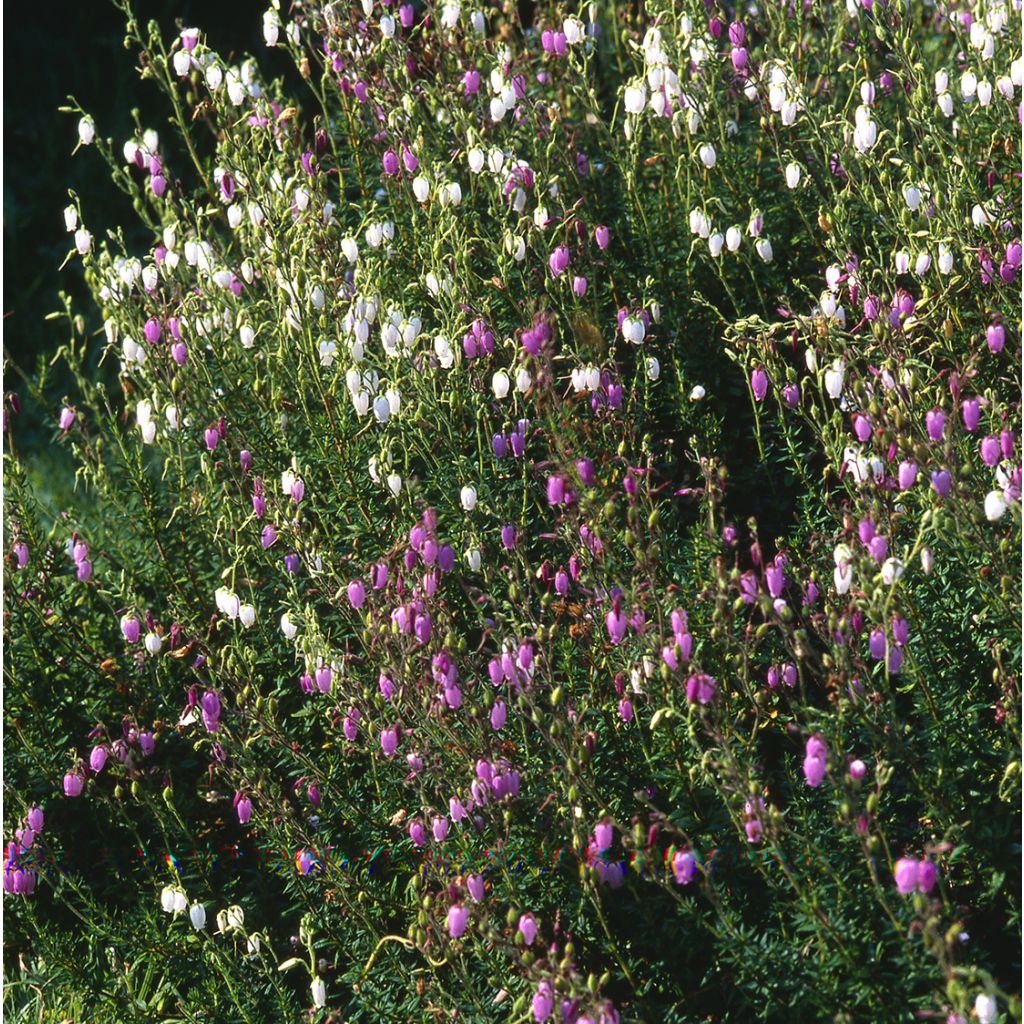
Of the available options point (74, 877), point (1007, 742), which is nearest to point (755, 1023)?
point (1007, 742)

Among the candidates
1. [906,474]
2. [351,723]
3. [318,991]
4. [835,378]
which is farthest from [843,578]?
[318,991]

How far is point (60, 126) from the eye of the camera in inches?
300

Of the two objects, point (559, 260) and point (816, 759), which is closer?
point (816, 759)

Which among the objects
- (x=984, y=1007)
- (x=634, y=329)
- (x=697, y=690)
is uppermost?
(x=634, y=329)

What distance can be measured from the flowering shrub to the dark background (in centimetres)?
243

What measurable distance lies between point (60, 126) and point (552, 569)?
18.8 ft

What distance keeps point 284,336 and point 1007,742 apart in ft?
6.51

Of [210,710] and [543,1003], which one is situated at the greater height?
[210,710]

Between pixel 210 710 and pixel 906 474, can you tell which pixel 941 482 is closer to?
pixel 906 474

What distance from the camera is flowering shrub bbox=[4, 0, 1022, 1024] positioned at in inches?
97.7

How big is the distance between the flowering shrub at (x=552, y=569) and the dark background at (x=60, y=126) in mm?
2427

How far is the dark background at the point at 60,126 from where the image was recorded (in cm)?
656

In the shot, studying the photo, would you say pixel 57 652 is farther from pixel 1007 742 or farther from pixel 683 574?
pixel 1007 742

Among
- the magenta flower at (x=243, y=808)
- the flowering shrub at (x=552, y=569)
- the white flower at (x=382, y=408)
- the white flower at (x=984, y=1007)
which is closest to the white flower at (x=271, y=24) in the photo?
the flowering shrub at (x=552, y=569)
